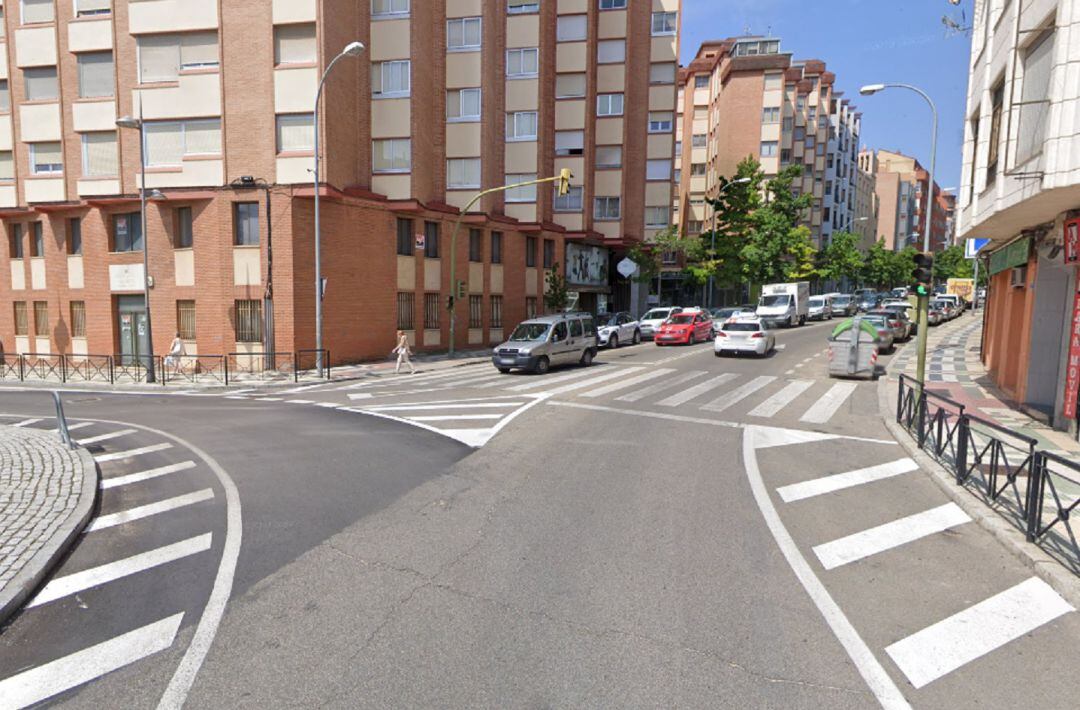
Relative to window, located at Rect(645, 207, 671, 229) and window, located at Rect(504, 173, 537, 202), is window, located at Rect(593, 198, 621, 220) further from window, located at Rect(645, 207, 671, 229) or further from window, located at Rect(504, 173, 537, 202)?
window, located at Rect(504, 173, 537, 202)

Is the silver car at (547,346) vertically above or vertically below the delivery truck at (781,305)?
below

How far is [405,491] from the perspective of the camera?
299 inches

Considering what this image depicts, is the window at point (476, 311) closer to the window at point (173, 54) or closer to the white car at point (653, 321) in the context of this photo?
the white car at point (653, 321)

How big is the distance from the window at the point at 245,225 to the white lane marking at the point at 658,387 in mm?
15473

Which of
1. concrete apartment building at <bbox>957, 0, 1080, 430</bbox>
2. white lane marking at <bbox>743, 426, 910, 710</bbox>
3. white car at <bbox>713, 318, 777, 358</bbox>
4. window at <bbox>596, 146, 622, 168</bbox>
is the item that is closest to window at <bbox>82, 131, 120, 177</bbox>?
white car at <bbox>713, 318, 777, 358</bbox>

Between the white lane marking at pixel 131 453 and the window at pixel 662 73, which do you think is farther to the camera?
the window at pixel 662 73

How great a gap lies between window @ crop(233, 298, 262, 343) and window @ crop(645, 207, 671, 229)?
29.6 meters

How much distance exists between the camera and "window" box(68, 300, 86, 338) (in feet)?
85.7

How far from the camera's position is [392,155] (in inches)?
1065

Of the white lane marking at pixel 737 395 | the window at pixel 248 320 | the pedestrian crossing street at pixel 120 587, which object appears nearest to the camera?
the pedestrian crossing street at pixel 120 587

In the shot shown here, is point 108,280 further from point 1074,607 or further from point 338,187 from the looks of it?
point 1074,607

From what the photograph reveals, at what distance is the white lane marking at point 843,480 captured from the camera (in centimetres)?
769

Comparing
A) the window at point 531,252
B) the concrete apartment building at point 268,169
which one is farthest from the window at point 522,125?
the window at point 531,252

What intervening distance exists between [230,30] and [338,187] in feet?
22.1
